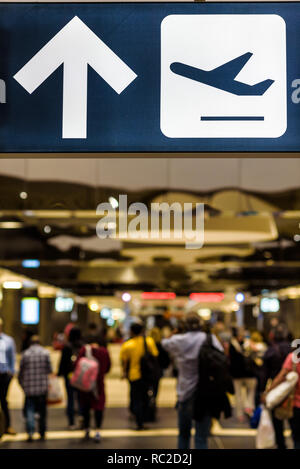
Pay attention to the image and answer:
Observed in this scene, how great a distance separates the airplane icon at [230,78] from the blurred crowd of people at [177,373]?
491 cm

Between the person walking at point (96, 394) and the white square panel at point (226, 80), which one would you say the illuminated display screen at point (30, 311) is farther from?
the white square panel at point (226, 80)

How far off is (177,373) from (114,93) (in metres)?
9.34

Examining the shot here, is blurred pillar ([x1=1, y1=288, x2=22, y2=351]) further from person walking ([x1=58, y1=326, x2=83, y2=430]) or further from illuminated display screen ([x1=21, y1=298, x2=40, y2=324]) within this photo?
person walking ([x1=58, y1=326, x2=83, y2=430])

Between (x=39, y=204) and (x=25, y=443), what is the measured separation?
545cm

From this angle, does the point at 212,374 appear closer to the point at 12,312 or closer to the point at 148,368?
the point at 148,368

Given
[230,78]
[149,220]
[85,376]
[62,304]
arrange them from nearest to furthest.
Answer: [230,78] → [85,376] → [149,220] → [62,304]

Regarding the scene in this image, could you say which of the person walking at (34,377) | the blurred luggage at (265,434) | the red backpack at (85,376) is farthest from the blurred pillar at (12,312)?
the blurred luggage at (265,434)

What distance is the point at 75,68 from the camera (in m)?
3.12

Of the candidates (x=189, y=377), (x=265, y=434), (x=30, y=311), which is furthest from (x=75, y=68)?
(x=30, y=311)

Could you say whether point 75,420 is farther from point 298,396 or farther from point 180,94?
point 180,94

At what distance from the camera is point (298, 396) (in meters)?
7.56

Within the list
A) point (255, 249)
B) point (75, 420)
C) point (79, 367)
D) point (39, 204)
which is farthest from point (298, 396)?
point (255, 249)

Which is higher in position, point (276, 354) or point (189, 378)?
point (276, 354)

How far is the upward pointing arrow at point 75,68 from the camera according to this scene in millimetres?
3123
